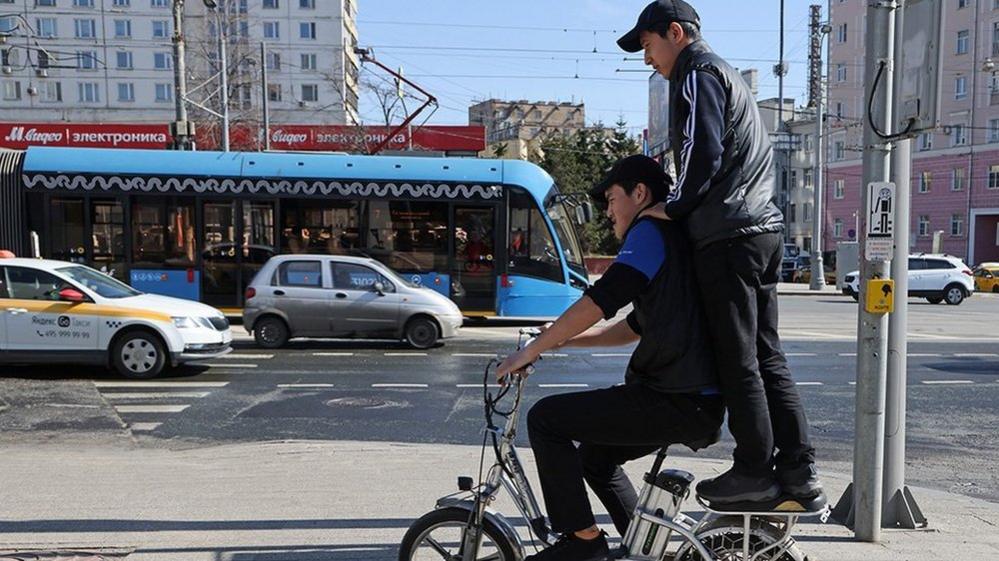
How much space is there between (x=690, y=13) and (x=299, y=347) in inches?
443

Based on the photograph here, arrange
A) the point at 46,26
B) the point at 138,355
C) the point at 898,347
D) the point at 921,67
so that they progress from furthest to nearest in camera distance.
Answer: the point at 46,26 → the point at 138,355 → the point at 898,347 → the point at 921,67

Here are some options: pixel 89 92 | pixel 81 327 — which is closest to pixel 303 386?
pixel 81 327

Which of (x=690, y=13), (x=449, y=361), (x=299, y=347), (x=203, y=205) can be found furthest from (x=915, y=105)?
(x=203, y=205)

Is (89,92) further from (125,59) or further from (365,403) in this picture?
(365,403)

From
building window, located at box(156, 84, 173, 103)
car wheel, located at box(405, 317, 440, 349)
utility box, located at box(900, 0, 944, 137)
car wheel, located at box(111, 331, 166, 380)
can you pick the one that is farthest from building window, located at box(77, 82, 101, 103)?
utility box, located at box(900, 0, 944, 137)

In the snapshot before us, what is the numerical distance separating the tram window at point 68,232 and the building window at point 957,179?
5276 centimetres

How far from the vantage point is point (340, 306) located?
13.1 metres

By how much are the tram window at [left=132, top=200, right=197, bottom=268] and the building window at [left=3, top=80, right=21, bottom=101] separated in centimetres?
6405

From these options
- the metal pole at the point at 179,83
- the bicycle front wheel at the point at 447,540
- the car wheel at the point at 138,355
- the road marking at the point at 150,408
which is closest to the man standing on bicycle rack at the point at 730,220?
the bicycle front wheel at the point at 447,540

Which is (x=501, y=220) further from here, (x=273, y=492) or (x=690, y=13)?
(x=690, y=13)

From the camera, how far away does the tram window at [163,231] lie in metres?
15.9

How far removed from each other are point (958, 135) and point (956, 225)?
5936 mm

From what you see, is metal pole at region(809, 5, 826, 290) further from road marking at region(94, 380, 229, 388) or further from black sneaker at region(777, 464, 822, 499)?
black sneaker at region(777, 464, 822, 499)

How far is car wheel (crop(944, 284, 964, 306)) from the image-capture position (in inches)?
1053
